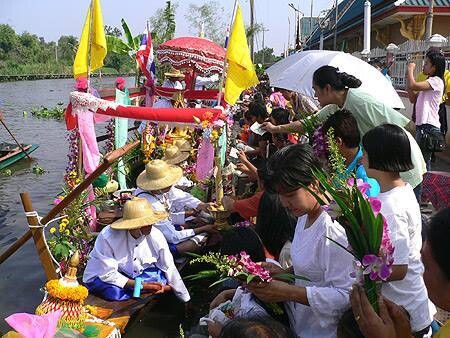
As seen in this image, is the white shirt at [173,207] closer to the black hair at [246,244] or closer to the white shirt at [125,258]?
the white shirt at [125,258]

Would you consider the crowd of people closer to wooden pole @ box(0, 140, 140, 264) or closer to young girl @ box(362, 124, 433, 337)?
young girl @ box(362, 124, 433, 337)

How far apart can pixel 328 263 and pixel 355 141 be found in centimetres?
103

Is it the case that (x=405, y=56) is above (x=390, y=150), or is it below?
above

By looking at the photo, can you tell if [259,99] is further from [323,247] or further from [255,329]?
[255,329]

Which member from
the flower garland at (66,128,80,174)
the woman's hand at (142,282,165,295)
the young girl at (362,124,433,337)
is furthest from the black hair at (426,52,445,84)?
the flower garland at (66,128,80,174)

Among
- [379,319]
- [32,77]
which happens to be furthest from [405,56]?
[32,77]

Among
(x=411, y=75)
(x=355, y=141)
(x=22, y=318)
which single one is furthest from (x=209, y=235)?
(x=22, y=318)

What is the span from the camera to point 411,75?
595 centimetres

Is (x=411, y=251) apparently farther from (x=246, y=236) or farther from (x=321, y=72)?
(x=321, y=72)

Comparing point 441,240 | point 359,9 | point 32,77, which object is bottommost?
point 441,240

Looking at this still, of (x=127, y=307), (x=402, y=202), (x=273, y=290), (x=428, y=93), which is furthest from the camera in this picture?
(x=428, y=93)

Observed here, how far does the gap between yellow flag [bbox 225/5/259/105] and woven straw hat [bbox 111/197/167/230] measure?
1.78 metres

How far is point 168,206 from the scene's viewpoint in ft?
18.1

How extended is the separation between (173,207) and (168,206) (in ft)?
0.61
